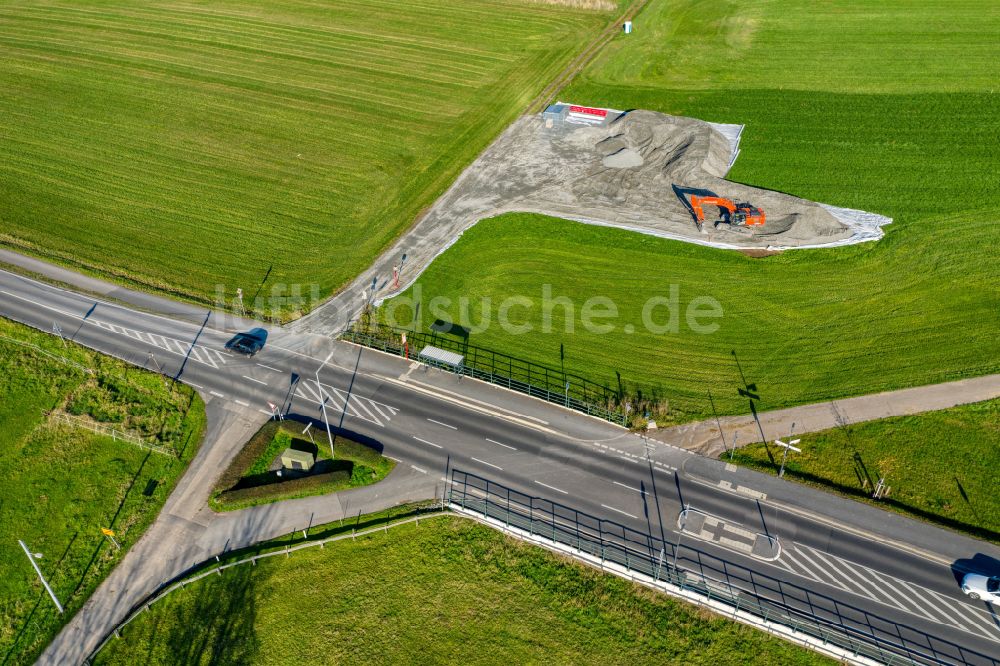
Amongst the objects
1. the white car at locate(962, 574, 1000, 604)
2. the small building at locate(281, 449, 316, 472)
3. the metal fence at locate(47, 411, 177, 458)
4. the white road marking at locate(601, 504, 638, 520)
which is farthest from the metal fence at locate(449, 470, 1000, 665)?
the metal fence at locate(47, 411, 177, 458)

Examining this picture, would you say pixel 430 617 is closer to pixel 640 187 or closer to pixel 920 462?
pixel 920 462

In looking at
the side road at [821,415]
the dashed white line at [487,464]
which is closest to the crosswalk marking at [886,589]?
the side road at [821,415]

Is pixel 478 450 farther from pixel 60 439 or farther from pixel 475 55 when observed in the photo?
pixel 475 55

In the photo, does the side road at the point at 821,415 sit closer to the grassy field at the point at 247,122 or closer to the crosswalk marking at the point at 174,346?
the grassy field at the point at 247,122

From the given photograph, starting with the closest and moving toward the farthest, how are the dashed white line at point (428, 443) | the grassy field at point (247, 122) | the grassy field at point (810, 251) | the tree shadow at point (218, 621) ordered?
the tree shadow at point (218, 621)
the dashed white line at point (428, 443)
the grassy field at point (810, 251)
the grassy field at point (247, 122)

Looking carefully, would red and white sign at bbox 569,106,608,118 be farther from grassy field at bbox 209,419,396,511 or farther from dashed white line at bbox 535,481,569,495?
grassy field at bbox 209,419,396,511
